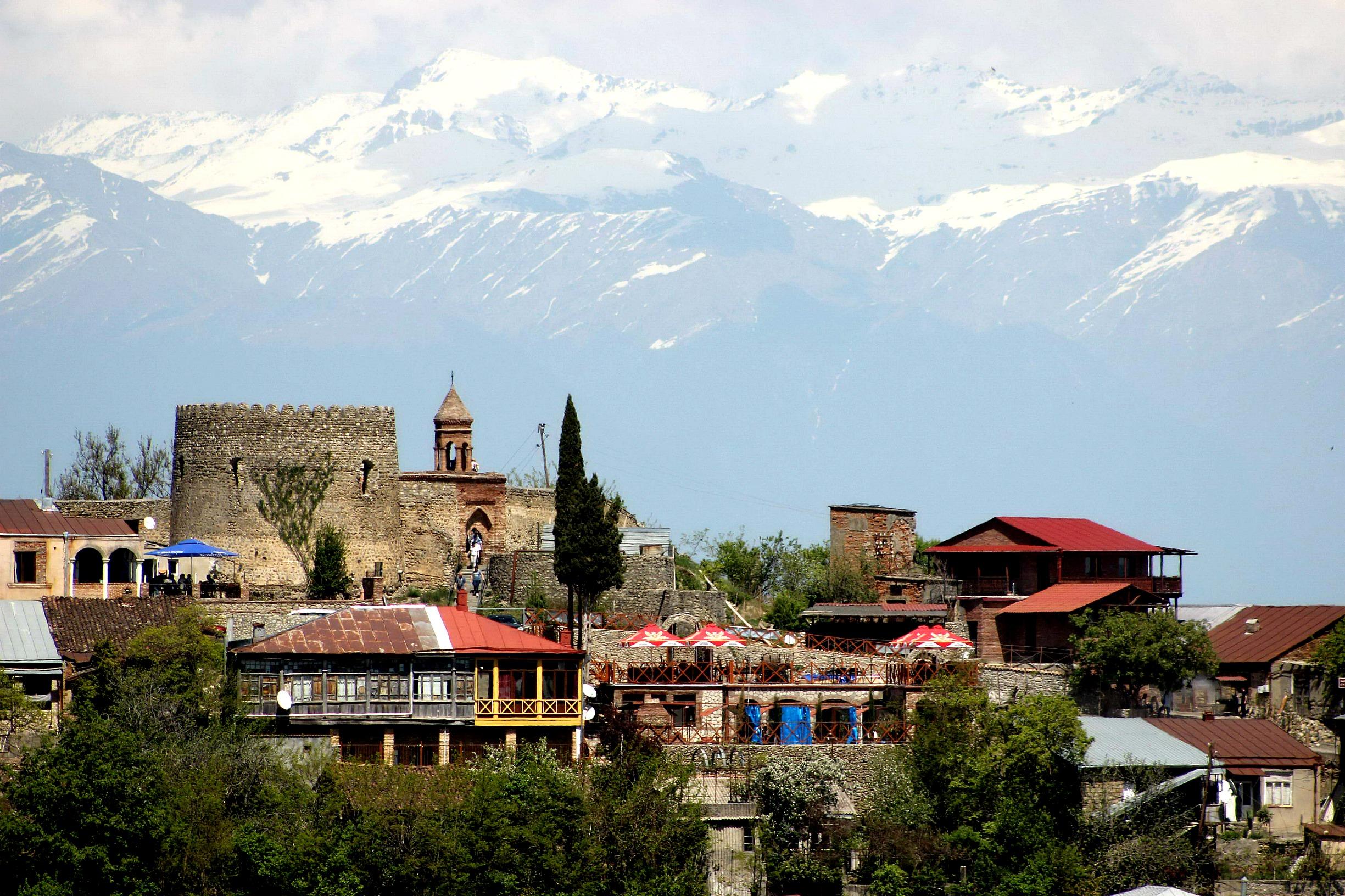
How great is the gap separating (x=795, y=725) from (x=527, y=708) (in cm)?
754

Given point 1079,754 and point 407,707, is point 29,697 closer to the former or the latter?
point 407,707

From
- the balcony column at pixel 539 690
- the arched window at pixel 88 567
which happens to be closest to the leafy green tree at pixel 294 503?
the arched window at pixel 88 567

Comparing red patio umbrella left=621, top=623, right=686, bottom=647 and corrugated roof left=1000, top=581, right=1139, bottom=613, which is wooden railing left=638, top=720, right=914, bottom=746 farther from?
corrugated roof left=1000, top=581, right=1139, bottom=613

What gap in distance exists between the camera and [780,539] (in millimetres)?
88812

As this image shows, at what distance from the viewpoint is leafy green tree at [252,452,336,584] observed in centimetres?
7288

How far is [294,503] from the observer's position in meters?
73.1

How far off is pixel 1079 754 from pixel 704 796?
30.8 feet

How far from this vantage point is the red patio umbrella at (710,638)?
2397 inches

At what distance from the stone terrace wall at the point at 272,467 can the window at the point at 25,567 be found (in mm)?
10656

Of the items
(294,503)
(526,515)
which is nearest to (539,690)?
(294,503)

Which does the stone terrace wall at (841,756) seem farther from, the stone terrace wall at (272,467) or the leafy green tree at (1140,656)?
the stone terrace wall at (272,467)

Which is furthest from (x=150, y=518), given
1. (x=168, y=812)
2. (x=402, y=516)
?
(x=168, y=812)

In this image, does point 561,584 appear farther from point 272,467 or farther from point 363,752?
point 363,752

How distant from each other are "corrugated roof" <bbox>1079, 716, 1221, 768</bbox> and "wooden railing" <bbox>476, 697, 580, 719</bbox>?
519 inches
